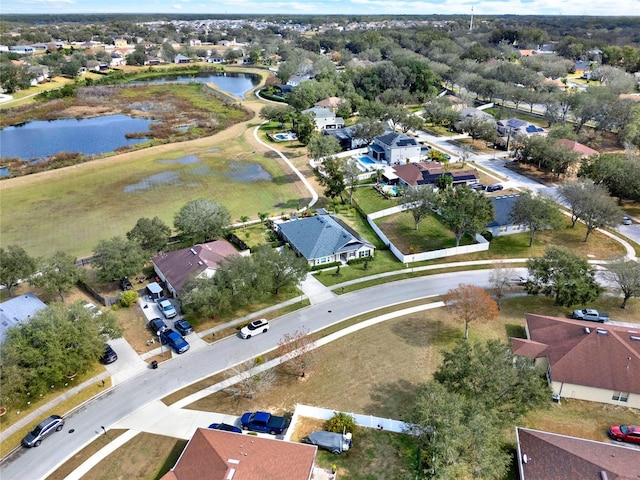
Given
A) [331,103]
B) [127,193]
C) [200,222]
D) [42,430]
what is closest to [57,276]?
[200,222]

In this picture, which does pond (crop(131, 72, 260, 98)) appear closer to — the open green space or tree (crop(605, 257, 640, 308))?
the open green space

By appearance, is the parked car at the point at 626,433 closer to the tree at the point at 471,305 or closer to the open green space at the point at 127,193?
the tree at the point at 471,305

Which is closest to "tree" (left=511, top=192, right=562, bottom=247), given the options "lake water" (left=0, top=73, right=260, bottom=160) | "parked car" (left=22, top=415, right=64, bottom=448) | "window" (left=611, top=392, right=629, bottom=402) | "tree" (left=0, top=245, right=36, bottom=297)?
"window" (left=611, top=392, right=629, bottom=402)

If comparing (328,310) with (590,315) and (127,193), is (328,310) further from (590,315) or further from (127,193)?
(127,193)

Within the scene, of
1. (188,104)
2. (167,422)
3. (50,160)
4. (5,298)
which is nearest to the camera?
(167,422)

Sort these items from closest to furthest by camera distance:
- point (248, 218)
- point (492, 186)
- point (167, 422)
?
point (167, 422) → point (248, 218) → point (492, 186)

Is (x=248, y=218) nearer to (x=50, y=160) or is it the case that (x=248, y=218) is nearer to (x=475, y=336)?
Answer: (x=475, y=336)

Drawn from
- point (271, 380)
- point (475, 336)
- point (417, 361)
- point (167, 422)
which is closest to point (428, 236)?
point (475, 336)
